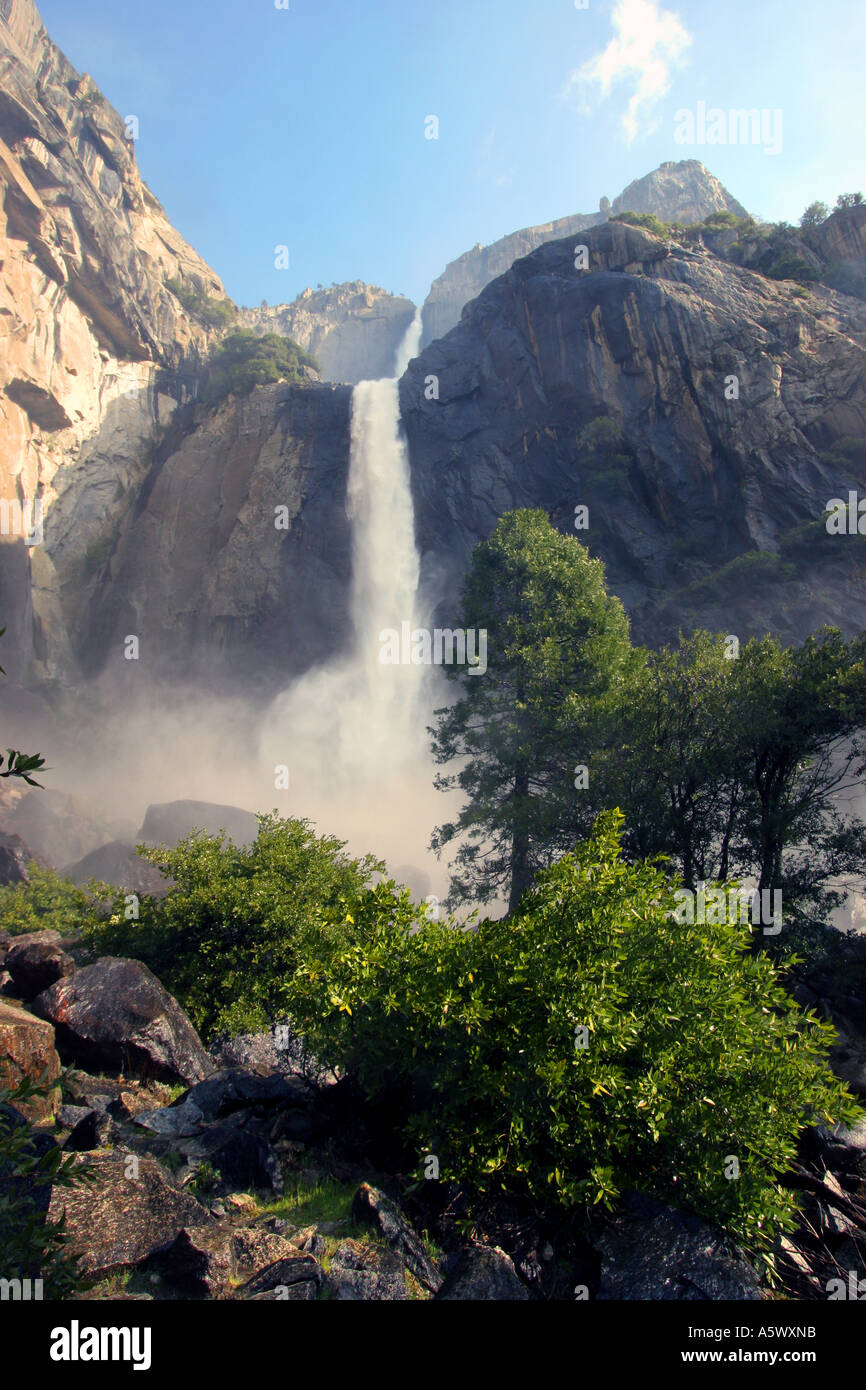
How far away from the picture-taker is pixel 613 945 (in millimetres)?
7996

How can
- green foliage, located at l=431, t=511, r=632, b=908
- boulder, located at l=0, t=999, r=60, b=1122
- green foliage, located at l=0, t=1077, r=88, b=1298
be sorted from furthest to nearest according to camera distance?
green foliage, located at l=431, t=511, r=632, b=908
boulder, located at l=0, t=999, r=60, b=1122
green foliage, located at l=0, t=1077, r=88, b=1298

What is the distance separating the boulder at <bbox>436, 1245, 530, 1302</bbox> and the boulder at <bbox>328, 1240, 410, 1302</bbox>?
1.55 ft

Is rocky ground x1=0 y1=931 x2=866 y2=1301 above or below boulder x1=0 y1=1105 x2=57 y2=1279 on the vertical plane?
below

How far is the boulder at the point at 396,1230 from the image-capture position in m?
7.51

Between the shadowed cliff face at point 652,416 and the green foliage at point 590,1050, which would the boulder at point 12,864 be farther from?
the green foliage at point 590,1050

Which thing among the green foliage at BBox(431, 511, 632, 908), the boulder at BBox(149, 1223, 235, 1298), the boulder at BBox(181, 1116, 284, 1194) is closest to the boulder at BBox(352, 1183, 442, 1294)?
the boulder at BBox(149, 1223, 235, 1298)

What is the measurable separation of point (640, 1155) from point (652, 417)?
4793 centimetres

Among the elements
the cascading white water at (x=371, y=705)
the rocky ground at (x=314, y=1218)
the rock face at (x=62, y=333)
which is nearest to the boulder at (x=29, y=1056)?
the rocky ground at (x=314, y=1218)

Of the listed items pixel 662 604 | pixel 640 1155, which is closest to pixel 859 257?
pixel 662 604

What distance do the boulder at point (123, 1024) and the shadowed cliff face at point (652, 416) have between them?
35396 millimetres

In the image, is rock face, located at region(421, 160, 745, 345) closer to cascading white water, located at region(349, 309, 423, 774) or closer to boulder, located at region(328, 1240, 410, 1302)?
cascading white water, located at region(349, 309, 423, 774)

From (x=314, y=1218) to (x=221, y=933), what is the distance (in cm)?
868

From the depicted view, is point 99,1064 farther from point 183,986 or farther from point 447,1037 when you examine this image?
point 447,1037

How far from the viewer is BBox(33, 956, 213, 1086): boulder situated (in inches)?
518
